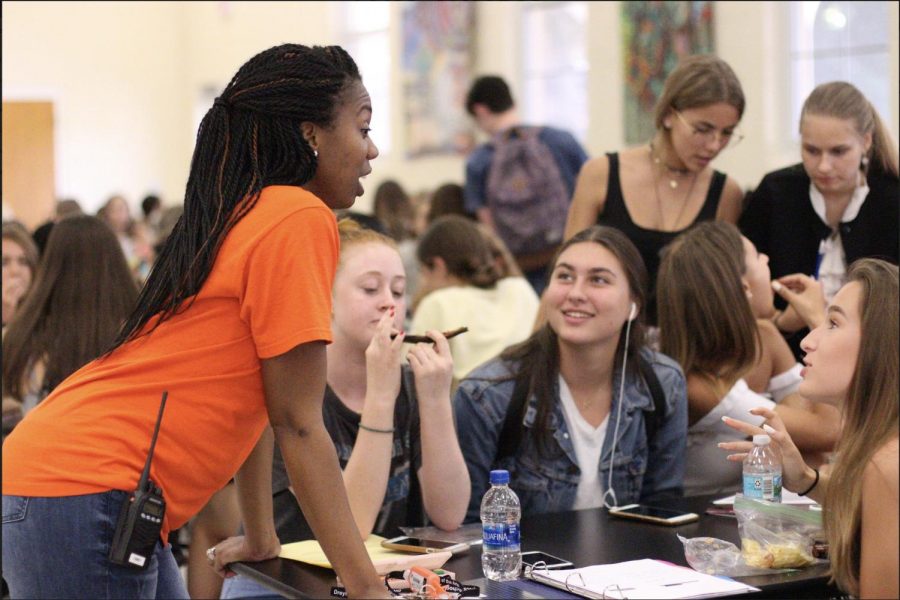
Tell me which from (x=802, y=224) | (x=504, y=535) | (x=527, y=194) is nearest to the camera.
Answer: (x=504, y=535)

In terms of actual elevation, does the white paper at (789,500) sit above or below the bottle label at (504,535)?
below

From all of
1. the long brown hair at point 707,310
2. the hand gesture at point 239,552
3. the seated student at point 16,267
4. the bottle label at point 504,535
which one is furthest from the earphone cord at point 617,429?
the seated student at point 16,267

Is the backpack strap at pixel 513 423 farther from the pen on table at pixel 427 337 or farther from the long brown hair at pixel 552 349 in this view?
the pen on table at pixel 427 337

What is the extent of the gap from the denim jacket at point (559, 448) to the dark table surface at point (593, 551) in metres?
0.18

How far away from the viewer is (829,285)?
11.2 feet

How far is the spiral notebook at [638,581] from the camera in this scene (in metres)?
1.85

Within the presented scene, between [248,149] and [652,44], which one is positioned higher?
[652,44]

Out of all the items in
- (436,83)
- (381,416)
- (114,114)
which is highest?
(114,114)

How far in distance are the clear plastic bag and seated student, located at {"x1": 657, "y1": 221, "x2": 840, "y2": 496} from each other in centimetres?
76

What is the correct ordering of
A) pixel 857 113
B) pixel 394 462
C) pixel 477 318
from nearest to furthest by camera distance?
pixel 394 462 < pixel 857 113 < pixel 477 318

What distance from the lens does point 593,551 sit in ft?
7.12

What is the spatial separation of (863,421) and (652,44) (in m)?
6.07

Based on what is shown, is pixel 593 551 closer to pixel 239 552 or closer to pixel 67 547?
pixel 239 552

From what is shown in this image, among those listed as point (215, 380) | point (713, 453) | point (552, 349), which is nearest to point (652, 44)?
point (713, 453)
